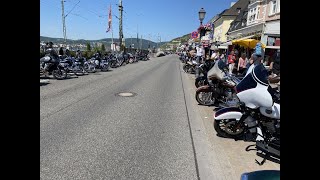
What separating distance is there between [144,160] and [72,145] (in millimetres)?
1516

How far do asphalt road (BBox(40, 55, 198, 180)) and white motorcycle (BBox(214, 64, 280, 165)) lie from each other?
0.93 m

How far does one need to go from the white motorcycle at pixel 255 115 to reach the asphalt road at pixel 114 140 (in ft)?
3.05

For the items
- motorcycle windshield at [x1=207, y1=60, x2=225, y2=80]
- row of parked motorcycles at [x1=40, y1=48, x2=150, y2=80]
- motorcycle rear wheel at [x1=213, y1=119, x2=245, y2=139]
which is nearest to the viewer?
motorcycle rear wheel at [x1=213, y1=119, x2=245, y2=139]

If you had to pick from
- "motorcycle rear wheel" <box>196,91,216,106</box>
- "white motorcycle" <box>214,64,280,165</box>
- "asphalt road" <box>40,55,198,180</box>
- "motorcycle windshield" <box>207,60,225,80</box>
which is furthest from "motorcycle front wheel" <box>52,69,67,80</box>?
"white motorcycle" <box>214,64,280,165</box>

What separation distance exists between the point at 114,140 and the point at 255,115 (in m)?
2.86

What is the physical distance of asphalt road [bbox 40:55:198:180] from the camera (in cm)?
420

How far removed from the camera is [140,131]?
6254mm

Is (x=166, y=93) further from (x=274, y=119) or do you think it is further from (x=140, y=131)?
(x=274, y=119)

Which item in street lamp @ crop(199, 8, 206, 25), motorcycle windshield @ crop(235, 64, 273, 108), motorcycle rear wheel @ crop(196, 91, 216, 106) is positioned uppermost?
street lamp @ crop(199, 8, 206, 25)

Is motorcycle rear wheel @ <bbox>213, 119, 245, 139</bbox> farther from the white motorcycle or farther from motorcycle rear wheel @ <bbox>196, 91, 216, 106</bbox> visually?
motorcycle rear wheel @ <bbox>196, 91, 216, 106</bbox>

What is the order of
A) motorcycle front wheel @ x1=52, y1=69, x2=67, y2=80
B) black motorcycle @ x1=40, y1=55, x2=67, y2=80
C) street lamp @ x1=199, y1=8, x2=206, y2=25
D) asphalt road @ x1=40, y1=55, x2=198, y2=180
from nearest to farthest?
1. asphalt road @ x1=40, y1=55, x2=198, y2=180
2. black motorcycle @ x1=40, y1=55, x2=67, y2=80
3. motorcycle front wheel @ x1=52, y1=69, x2=67, y2=80
4. street lamp @ x1=199, y1=8, x2=206, y2=25

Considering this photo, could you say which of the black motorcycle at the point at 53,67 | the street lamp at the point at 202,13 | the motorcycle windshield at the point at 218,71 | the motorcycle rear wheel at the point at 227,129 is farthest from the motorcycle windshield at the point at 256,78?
the street lamp at the point at 202,13

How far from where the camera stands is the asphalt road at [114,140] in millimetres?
4203

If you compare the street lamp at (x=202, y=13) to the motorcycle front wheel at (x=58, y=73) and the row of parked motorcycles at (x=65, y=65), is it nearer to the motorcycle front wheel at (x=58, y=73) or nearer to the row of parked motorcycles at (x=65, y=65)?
the row of parked motorcycles at (x=65, y=65)
